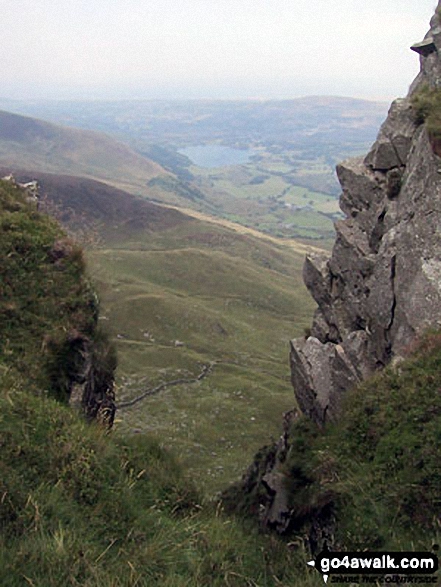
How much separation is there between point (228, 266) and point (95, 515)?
467ft

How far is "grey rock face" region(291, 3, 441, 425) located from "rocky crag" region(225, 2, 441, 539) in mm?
54

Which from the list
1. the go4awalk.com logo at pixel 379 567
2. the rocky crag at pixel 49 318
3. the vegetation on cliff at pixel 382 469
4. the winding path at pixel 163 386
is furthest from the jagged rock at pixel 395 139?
the winding path at pixel 163 386

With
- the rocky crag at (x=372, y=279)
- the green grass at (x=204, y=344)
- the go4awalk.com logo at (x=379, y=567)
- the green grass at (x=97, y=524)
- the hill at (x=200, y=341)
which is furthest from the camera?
the hill at (x=200, y=341)

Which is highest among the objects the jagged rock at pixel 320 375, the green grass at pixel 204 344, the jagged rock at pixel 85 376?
the jagged rock at pixel 85 376

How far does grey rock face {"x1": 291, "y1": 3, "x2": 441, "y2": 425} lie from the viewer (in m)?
22.4

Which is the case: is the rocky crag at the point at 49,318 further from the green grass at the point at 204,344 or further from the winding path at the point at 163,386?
the winding path at the point at 163,386

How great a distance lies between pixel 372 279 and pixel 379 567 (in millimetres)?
18393

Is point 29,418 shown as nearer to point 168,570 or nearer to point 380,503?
point 168,570

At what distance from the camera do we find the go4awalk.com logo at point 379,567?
26.9ft

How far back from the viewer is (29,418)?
39.5ft

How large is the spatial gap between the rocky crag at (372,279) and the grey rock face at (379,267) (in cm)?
5

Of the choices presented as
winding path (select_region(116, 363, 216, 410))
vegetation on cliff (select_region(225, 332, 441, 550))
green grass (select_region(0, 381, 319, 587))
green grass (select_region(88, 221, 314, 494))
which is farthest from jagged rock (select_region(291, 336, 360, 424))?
winding path (select_region(116, 363, 216, 410))

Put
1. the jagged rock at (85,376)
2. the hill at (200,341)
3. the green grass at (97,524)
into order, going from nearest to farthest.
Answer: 1. the green grass at (97,524)
2. the jagged rock at (85,376)
3. the hill at (200,341)

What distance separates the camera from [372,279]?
84.1 ft
